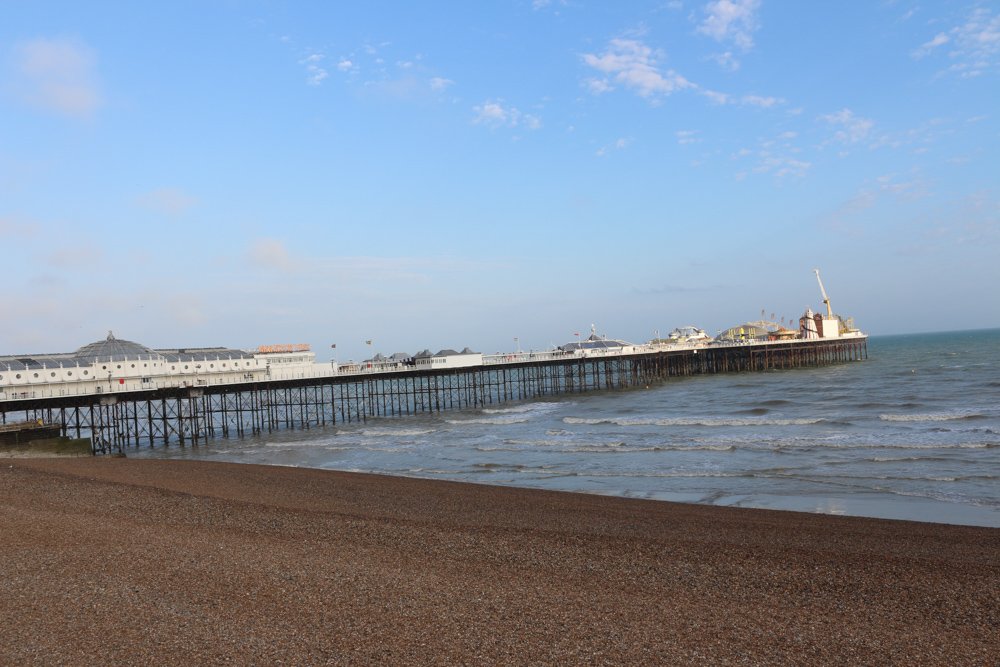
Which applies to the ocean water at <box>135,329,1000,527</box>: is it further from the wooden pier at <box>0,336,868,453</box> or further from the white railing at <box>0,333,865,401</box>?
the white railing at <box>0,333,865,401</box>

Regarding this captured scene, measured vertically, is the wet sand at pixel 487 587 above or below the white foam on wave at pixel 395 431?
above

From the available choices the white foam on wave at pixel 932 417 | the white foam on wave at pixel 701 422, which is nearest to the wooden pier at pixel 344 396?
the white foam on wave at pixel 701 422

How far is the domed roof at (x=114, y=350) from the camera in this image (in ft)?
112

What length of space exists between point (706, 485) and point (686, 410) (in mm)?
18627

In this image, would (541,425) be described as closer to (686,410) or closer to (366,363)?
(686,410)

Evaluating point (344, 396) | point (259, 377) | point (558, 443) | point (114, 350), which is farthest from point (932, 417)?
point (344, 396)

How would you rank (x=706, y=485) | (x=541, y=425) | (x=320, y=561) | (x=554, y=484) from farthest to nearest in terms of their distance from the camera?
1. (x=541, y=425)
2. (x=554, y=484)
3. (x=706, y=485)
4. (x=320, y=561)

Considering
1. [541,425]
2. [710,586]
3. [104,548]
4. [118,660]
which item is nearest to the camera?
[118,660]

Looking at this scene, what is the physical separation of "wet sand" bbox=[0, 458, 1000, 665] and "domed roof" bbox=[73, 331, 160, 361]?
24.9 m

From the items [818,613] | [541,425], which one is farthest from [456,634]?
[541,425]

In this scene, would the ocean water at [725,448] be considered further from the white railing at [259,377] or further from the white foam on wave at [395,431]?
the white railing at [259,377]

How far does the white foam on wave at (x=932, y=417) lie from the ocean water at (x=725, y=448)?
2.8 inches

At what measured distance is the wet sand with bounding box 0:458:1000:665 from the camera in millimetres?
5473

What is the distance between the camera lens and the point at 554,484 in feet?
54.2
